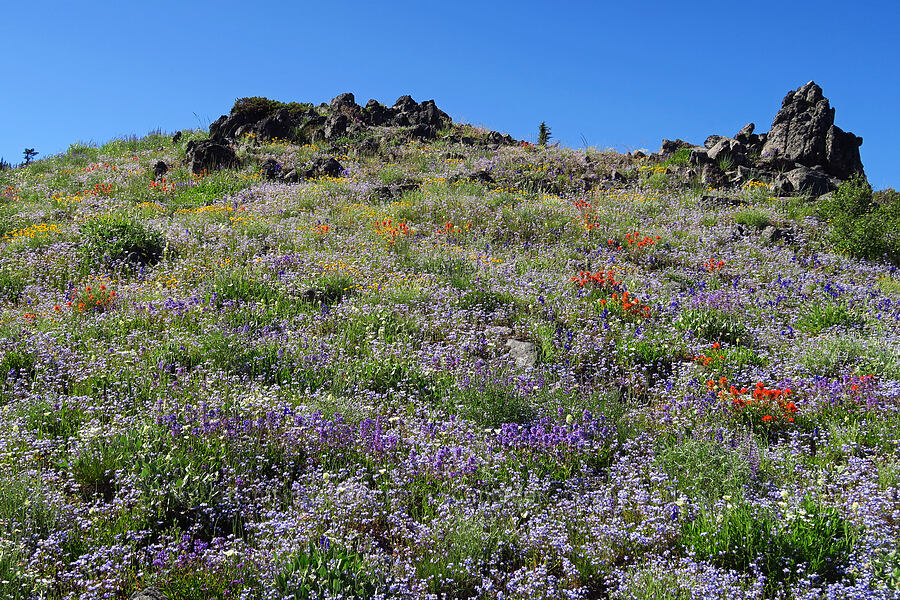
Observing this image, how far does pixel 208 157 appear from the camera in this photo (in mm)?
18844

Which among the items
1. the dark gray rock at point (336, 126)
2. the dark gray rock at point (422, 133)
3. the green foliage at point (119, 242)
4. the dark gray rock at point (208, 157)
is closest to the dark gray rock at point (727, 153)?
the dark gray rock at point (422, 133)

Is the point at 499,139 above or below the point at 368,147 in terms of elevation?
above

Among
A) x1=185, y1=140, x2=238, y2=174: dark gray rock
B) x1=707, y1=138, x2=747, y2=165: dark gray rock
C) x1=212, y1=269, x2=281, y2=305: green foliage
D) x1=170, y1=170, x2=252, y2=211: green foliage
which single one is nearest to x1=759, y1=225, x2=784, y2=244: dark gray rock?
x1=707, y1=138, x2=747, y2=165: dark gray rock

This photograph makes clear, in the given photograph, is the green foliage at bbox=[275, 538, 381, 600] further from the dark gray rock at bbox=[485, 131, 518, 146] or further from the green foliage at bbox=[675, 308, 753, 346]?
the dark gray rock at bbox=[485, 131, 518, 146]

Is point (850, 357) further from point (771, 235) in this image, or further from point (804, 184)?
point (804, 184)

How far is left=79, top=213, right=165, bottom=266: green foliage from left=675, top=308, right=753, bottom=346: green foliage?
8994 mm

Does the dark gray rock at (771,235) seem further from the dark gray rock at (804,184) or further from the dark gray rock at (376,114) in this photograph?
the dark gray rock at (376,114)

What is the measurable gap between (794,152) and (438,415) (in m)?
19.0

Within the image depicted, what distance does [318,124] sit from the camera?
2531 cm

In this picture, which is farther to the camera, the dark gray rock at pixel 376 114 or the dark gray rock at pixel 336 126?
the dark gray rock at pixel 376 114

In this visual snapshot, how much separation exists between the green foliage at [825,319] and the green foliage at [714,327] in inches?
38.1

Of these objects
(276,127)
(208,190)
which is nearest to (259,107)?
(276,127)

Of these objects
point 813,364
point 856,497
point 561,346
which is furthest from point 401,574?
point 813,364

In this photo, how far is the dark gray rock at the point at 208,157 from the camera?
18.5 m
